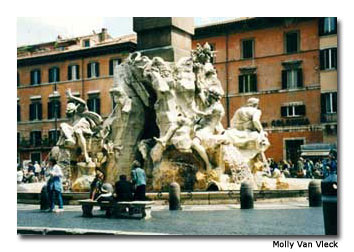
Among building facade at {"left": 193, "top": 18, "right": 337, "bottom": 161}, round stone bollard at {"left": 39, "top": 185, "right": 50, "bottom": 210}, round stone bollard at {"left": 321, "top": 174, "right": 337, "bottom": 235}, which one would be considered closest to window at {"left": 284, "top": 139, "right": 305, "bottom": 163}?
building facade at {"left": 193, "top": 18, "right": 337, "bottom": 161}

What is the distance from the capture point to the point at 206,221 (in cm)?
1048

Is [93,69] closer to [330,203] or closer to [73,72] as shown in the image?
[73,72]

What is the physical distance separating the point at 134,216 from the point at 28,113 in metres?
5.37

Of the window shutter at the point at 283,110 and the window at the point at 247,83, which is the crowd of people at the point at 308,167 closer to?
the window shutter at the point at 283,110

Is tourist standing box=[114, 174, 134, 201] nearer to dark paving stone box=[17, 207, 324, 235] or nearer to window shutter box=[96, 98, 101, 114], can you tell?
dark paving stone box=[17, 207, 324, 235]

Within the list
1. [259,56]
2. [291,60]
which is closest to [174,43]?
[291,60]

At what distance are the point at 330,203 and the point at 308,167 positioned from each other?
6092 mm

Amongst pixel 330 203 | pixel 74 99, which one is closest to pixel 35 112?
pixel 74 99

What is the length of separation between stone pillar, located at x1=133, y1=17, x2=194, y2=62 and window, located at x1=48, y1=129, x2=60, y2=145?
10.4 feet

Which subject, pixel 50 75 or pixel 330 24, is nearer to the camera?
pixel 330 24

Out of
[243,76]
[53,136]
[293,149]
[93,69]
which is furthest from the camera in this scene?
[243,76]

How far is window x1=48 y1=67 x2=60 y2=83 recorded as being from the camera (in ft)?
65.4

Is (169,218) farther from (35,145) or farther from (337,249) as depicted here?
(35,145)

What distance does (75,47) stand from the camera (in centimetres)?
2003
